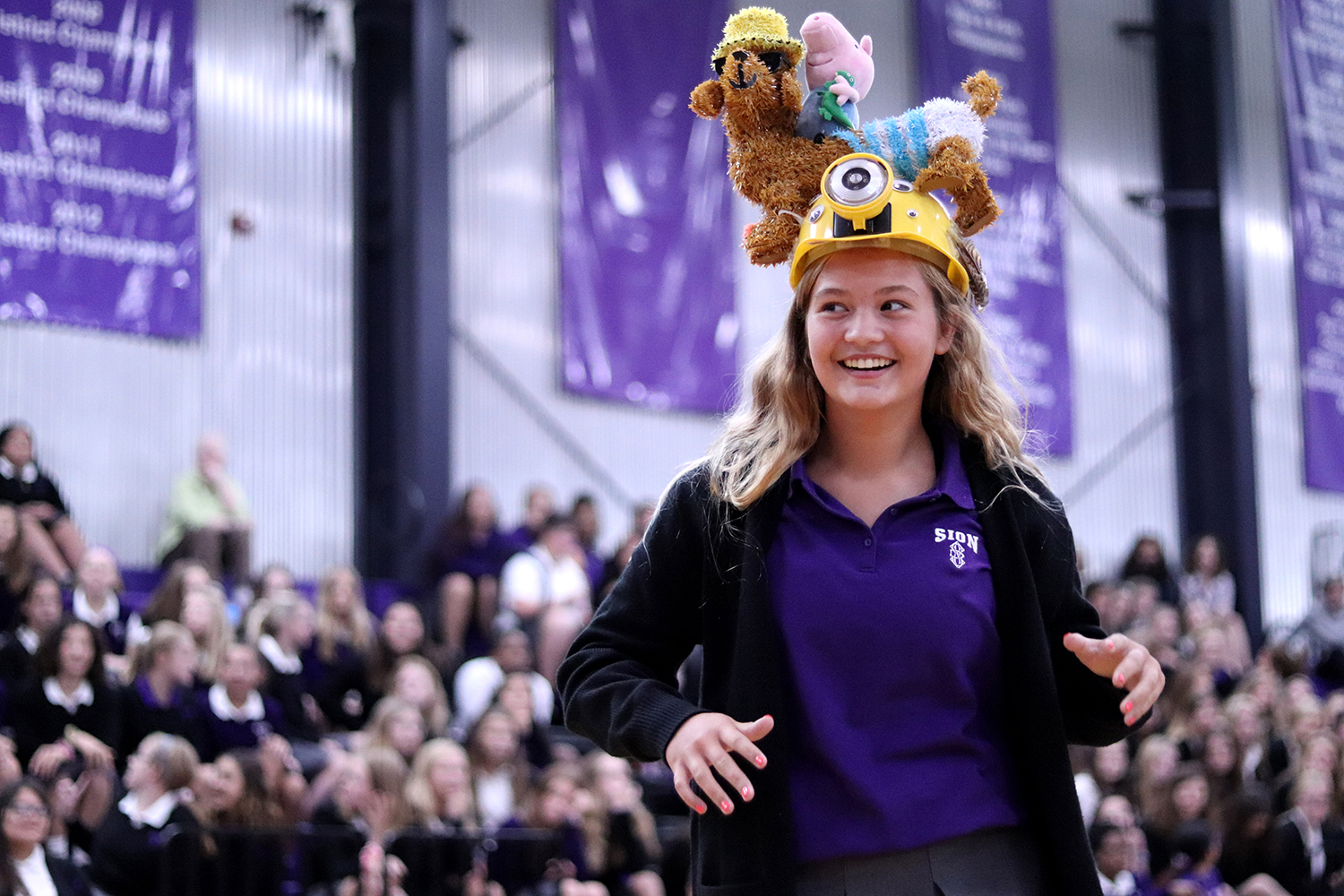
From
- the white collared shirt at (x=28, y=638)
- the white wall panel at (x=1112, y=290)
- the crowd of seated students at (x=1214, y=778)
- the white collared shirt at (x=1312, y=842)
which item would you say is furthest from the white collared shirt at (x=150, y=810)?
the white wall panel at (x=1112, y=290)

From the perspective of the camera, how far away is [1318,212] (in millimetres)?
16328

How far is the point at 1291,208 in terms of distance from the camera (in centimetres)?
1616

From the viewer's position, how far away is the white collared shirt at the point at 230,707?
292 inches

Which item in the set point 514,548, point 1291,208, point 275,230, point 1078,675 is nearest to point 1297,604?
point 1291,208

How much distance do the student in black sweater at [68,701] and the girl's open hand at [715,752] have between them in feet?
16.9

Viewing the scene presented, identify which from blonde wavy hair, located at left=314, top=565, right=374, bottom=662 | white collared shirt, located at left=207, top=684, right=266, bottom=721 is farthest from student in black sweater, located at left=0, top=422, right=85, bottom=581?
white collared shirt, located at left=207, top=684, right=266, bottom=721

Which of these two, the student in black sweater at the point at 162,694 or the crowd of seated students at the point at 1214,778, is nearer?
the student in black sweater at the point at 162,694

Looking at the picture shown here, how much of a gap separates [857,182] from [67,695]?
553 centimetres

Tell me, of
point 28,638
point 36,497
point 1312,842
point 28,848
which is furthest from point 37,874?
point 1312,842

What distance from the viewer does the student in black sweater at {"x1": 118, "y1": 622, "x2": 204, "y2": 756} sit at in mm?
7129

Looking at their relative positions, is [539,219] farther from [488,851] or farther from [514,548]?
[488,851]

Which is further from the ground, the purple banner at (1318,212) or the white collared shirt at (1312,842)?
the purple banner at (1318,212)

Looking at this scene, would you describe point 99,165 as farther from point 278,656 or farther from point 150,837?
point 150,837

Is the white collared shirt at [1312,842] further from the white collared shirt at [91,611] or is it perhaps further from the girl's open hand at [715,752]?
the girl's open hand at [715,752]
